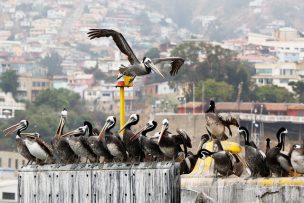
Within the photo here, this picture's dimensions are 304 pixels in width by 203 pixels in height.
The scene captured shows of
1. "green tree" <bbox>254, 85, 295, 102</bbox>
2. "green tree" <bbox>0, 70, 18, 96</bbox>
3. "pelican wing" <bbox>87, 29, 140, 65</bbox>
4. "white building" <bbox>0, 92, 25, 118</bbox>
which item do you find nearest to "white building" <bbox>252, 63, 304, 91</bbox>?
"green tree" <bbox>254, 85, 295, 102</bbox>

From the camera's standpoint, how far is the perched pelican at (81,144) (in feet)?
82.5

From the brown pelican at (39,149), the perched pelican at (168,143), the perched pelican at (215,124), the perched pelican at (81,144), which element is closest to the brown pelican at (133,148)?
the perched pelican at (168,143)

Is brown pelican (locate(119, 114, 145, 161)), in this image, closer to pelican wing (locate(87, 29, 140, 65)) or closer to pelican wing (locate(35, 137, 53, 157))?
pelican wing (locate(35, 137, 53, 157))

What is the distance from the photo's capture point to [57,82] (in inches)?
7510

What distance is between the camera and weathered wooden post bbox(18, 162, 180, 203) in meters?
A: 23.1

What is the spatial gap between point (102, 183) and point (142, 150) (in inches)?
34.2

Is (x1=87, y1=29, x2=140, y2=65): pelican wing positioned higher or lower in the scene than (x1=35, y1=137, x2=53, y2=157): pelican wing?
higher

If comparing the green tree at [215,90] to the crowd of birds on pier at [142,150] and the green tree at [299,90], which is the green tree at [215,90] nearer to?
the green tree at [299,90]

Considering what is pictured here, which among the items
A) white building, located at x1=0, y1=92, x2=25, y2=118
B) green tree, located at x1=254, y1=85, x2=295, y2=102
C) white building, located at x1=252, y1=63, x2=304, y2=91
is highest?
white building, located at x1=252, y1=63, x2=304, y2=91

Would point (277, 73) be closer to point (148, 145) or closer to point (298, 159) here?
point (298, 159)

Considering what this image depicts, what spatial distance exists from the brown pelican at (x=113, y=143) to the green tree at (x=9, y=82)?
143706mm

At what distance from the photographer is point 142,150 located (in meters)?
24.4

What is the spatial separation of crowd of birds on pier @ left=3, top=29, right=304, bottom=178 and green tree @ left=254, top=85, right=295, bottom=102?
111 meters

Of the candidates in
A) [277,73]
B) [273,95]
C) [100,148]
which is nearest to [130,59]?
[100,148]
